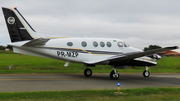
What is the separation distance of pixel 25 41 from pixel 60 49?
304 cm

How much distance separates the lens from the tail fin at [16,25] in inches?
633

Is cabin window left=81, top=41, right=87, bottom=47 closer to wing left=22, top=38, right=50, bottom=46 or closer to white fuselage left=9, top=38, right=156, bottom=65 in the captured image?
white fuselage left=9, top=38, right=156, bottom=65

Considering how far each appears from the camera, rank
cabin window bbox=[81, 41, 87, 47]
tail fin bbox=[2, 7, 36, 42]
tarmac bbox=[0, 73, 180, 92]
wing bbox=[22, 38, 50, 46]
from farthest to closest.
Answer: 1. cabin window bbox=[81, 41, 87, 47]
2. tail fin bbox=[2, 7, 36, 42]
3. wing bbox=[22, 38, 50, 46]
4. tarmac bbox=[0, 73, 180, 92]

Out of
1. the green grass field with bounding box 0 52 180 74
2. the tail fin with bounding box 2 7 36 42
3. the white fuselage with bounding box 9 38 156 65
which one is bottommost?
the green grass field with bounding box 0 52 180 74

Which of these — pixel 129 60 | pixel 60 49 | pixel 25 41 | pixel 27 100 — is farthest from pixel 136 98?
pixel 25 41

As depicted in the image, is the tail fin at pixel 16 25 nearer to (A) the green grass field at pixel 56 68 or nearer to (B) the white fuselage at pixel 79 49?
(B) the white fuselage at pixel 79 49

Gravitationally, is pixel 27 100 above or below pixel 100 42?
below

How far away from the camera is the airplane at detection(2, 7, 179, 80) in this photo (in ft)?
52.8

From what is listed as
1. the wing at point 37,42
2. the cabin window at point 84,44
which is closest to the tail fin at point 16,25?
the wing at point 37,42

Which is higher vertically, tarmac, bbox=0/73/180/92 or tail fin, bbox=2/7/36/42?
tail fin, bbox=2/7/36/42

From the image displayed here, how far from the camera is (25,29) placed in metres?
16.5

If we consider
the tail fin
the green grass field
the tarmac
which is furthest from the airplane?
the green grass field

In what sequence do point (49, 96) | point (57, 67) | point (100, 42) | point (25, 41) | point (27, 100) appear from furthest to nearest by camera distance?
point (57, 67) → point (100, 42) → point (25, 41) → point (49, 96) → point (27, 100)

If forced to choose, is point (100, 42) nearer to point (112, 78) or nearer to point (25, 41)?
point (112, 78)
